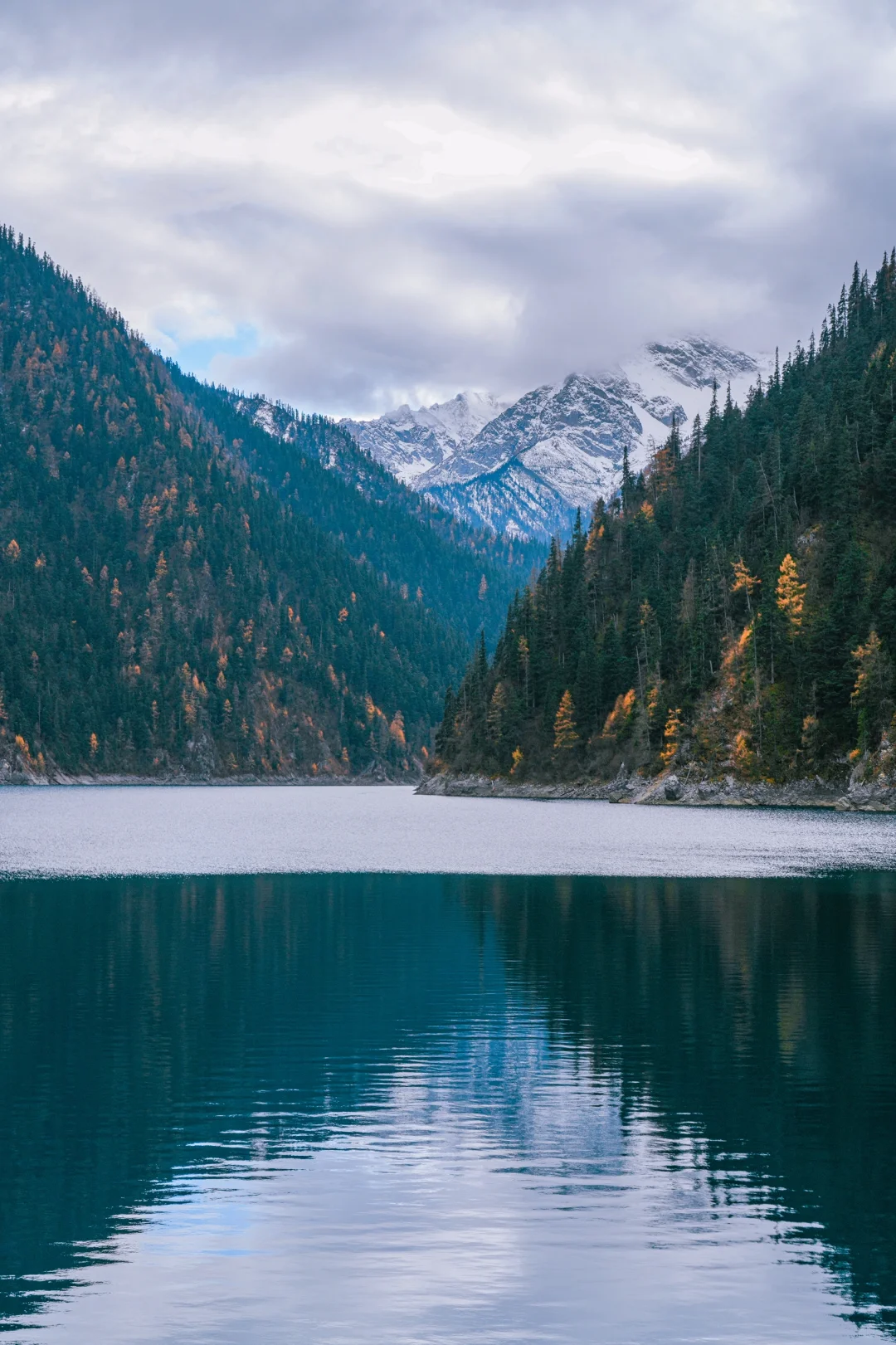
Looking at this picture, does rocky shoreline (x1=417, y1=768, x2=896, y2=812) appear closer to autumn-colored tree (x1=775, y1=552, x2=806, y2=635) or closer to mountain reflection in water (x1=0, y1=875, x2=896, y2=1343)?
autumn-colored tree (x1=775, y1=552, x2=806, y2=635)

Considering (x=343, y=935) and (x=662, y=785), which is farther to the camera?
(x=662, y=785)

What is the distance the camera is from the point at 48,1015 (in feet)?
133

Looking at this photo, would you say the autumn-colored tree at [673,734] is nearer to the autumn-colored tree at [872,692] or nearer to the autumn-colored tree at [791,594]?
the autumn-colored tree at [791,594]

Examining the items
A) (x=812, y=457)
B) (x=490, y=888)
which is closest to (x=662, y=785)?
(x=812, y=457)

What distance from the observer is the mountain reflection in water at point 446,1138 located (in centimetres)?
1984

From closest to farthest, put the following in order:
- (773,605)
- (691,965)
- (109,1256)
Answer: (109,1256), (691,965), (773,605)

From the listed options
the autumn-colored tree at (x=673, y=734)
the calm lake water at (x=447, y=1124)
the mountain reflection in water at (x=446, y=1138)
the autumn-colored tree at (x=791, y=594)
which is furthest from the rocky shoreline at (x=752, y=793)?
the mountain reflection in water at (x=446, y=1138)

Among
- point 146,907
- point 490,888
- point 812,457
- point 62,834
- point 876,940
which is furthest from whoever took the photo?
point 812,457

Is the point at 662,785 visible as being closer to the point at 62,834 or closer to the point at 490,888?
the point at 62,834

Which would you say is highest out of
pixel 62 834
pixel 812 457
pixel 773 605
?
pixel 812 457

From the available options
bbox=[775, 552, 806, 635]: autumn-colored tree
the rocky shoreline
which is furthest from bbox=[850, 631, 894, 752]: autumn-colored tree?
bbox=[775, 552, 806, 635]: autumn-colored tree

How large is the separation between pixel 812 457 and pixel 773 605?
1156 inches

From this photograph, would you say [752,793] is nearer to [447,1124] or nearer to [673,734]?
[673,734]

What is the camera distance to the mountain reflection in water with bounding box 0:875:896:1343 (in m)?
19.8
